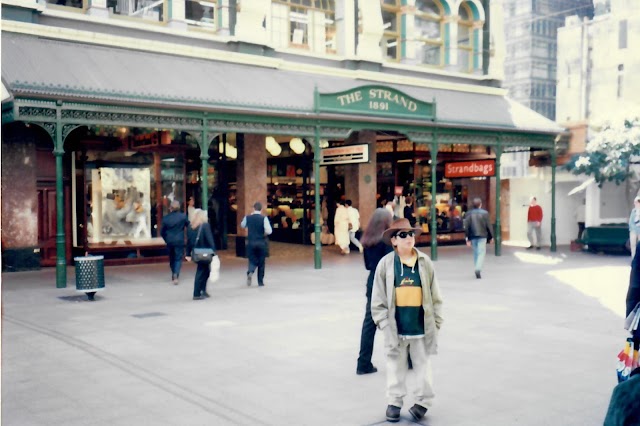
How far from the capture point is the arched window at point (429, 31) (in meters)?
22.9

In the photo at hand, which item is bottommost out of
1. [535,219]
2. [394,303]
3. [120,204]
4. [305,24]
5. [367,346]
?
[367,346]

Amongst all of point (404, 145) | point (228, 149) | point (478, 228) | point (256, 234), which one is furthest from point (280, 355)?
point (404, 145)

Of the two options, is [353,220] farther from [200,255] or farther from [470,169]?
[200,255]

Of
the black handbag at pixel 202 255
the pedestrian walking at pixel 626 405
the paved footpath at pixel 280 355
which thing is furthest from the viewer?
the black handbag at pixel 202 255

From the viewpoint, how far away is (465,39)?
79.5 ft

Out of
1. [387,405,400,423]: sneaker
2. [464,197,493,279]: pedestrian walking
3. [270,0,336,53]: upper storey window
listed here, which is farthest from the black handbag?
[270,0,336,53]: upper storey window

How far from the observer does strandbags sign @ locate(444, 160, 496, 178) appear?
68.9 feet

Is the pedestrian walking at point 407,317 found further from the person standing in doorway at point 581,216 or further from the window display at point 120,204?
the person standing in doorway at point 581,216

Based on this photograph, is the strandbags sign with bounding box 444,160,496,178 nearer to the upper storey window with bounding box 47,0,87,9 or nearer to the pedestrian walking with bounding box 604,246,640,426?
the upper storey window with bounding box 47,0,87,9

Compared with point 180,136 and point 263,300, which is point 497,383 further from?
point 180,136

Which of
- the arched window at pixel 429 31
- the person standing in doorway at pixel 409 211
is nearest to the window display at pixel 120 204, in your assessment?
the person standing in doorway at pixel 409 211

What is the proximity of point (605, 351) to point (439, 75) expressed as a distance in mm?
16470

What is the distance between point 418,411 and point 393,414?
0.22 metres

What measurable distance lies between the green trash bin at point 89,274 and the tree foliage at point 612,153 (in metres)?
15.2
